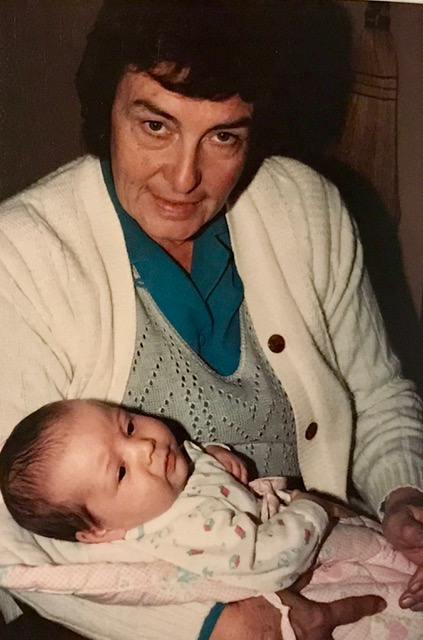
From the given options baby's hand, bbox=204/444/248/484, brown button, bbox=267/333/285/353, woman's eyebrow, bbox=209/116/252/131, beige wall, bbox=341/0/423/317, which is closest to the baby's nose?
baby's hand, bbox=204/444/248/484

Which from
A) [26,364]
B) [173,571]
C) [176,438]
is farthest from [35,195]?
[173,571]

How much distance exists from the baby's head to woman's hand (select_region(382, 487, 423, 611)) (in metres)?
0.30

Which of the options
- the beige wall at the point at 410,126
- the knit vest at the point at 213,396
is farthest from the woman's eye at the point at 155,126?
the beige wall at the point at 410,126

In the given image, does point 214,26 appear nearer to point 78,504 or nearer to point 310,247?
point 310,247

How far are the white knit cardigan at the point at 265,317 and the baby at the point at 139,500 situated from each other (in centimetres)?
5

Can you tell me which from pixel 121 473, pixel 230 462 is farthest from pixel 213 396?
pixel 121 473

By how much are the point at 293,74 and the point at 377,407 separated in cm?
49

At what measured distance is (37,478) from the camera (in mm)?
764

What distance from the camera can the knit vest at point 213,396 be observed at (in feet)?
3.04

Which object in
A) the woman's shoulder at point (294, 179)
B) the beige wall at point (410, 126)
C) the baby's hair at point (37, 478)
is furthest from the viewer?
the woman's shoulder at point (294, 179)

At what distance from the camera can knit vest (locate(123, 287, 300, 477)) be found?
0.93 metres

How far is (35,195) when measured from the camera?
0.89 metres

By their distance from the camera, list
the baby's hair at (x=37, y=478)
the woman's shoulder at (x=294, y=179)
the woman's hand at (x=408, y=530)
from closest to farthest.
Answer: the baby's hair at (x=37, y=478)
the woman's hand at (x=408, y=530)
the woman's shoulder at (x=294, y=179)

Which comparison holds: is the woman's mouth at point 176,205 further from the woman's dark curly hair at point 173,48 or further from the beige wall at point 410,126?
the beige wall at point 410,126
